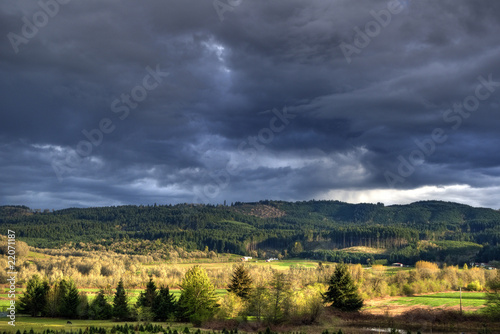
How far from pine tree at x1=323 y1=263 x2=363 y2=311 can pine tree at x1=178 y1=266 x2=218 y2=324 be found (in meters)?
29.4

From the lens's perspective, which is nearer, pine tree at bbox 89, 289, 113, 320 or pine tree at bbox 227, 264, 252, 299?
pine tree at bbox 89, 289, 113, 320

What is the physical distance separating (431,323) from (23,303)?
106 metres

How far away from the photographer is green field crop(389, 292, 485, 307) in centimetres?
12407

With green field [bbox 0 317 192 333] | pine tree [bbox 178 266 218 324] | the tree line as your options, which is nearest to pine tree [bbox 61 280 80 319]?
the tree line

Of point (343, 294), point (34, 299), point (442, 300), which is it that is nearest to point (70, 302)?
point (34, 299)

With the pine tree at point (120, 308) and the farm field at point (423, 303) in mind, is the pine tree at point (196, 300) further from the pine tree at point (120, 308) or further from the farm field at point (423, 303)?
the farm field at point (423, 303)

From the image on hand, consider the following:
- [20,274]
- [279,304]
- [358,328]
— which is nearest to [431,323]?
[358,328]

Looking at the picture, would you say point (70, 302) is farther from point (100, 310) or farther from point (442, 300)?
point (442, 300)

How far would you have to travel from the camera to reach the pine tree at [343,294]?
106 m

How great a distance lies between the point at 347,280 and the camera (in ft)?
353

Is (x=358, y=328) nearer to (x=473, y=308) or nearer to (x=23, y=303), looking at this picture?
(x=473, y=308)

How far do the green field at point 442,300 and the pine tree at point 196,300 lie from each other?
220ft

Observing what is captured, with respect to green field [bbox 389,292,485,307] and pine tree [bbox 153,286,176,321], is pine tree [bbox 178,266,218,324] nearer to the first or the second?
pine tree [bbox 153,286,176,321]

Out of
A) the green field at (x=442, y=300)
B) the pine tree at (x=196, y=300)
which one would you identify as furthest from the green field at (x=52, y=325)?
the green field at (x=442, y=300)
